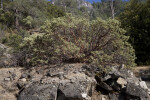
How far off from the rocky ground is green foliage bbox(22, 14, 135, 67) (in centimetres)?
48

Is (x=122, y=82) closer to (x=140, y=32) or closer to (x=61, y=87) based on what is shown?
(x=61, y=87)

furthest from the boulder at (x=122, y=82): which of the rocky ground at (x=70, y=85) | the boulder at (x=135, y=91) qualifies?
the boulder at (x=135, y=91)

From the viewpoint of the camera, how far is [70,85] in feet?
12.7

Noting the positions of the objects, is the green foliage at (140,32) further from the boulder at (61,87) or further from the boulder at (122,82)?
the boulder at (61,87)

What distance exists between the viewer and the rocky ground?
12.3ft

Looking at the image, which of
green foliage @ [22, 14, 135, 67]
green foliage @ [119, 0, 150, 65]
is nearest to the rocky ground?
green foliage @ [22, 14, 135, 67]

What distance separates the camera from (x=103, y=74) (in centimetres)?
463

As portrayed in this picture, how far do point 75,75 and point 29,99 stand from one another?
1681mm

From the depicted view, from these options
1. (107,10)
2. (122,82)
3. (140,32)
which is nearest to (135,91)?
(122,82)

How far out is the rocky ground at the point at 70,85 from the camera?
3744mm

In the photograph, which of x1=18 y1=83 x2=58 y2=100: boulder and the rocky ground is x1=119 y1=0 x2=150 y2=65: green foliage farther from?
x1=18 y1=83 x2=58 y2=100: boulder

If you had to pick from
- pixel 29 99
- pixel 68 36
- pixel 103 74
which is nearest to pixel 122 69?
pixel 103 74

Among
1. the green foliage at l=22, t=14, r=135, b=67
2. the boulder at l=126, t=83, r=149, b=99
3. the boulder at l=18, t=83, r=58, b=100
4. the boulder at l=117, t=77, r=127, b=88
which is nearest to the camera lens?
the boulder at l=18, t=83, r=58, b=100

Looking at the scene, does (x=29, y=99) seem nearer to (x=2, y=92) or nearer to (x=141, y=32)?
(x=2, y=92)
